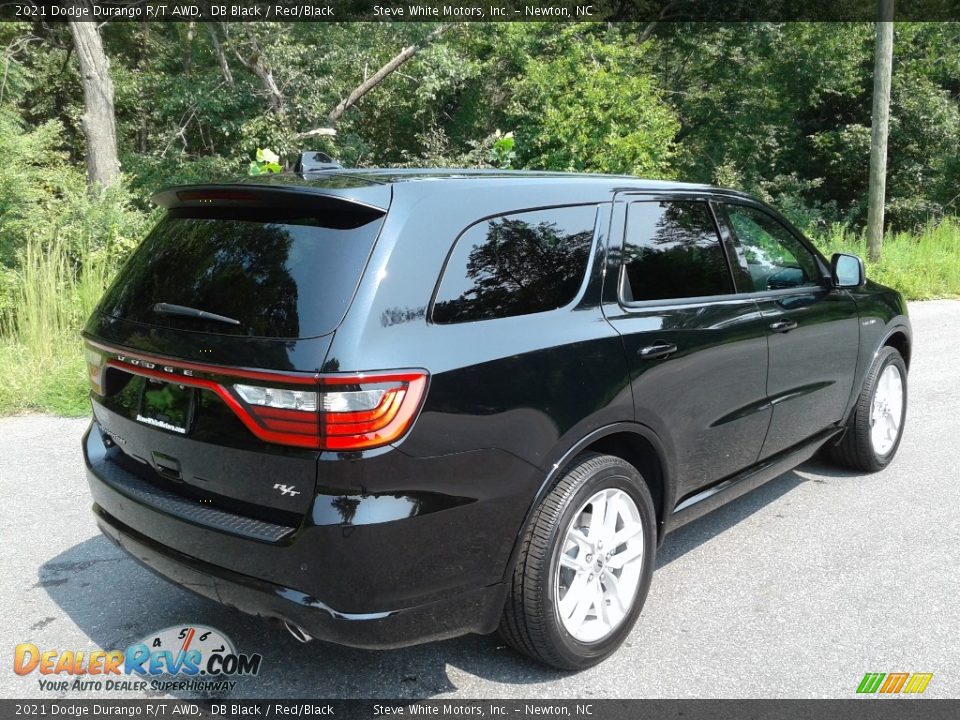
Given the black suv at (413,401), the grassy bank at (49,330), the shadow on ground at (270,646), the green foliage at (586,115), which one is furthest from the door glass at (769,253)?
the green foliage at (586,115)

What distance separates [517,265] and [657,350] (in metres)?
0.73

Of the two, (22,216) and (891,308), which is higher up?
(22,216)

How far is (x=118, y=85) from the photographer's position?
21641mm

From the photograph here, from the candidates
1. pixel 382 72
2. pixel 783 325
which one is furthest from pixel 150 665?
pixel 382 72

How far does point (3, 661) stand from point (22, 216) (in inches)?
333

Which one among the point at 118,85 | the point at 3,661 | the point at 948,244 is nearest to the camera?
the point at 3,661

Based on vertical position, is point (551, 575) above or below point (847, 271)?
below

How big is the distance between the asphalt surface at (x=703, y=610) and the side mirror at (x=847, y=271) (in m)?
1.24

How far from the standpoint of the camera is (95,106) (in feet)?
56.6

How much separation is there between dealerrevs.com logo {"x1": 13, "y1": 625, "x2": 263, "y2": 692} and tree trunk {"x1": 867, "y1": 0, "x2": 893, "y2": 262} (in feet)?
46.3

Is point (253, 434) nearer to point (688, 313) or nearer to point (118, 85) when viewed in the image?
point (688, 313)

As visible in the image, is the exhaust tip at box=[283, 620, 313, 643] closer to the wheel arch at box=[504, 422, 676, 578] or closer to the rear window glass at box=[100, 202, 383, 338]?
the wheel arch at box=[504, 422, 676, 578]

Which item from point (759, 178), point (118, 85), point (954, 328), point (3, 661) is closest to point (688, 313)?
point (3, 661)

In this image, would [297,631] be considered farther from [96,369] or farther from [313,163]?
[313,163]
